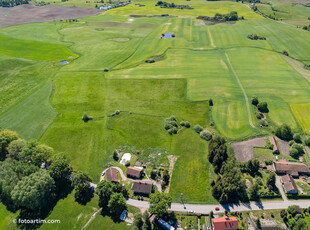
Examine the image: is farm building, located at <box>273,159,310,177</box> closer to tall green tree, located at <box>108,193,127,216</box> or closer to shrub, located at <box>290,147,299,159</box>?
shrub, located at <box>290,147,299,159</box>

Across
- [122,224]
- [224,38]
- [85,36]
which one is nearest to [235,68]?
[224,38]

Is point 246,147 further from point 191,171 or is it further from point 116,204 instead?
point 116,204

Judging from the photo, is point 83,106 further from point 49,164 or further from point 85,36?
point 85,36

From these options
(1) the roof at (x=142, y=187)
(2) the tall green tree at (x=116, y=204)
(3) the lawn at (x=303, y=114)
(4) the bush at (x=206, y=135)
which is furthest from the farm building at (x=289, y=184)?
(2) the tall green tree at (x=116, y=204)

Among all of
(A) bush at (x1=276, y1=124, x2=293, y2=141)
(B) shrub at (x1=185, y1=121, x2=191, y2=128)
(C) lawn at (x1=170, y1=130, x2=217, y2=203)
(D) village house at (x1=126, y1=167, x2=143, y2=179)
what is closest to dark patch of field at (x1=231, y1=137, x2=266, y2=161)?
(A) bush at (x1=276, y1=124, x2=293, y2=141)

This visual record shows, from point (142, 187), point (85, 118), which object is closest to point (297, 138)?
point (142, 187)
